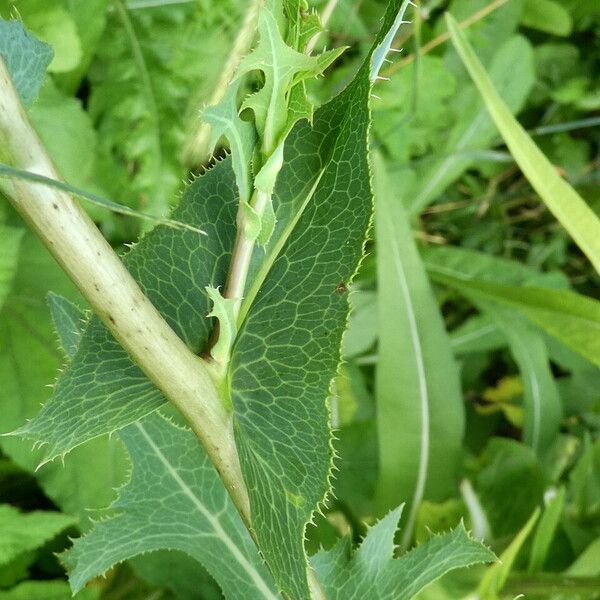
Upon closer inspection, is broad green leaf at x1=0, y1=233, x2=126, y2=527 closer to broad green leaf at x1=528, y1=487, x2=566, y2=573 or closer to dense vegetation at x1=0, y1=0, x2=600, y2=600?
dense vegetation at x1=0, y1=0, x2=600, y2=600

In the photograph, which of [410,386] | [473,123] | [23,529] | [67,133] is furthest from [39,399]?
[473,123]

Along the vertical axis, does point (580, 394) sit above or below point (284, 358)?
below

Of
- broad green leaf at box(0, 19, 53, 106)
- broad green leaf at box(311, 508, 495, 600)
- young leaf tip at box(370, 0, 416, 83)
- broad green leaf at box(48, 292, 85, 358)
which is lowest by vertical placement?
broad green leaf at box(311, 508, 495, 600)

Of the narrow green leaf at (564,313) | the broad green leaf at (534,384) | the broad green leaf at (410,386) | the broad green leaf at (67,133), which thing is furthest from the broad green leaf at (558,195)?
the broad green leaf at (67,133)

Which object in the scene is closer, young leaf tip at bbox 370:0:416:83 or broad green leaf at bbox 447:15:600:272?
young leaf tip at bbox 370:0:416:83

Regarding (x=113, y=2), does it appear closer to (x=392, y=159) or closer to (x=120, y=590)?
(x=392, y=159)

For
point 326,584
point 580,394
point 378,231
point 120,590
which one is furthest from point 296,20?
point 580,394

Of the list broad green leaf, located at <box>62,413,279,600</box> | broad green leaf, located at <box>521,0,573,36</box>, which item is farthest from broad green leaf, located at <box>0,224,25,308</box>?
broad green leaf, located at <box>521,0,573,36</box>
